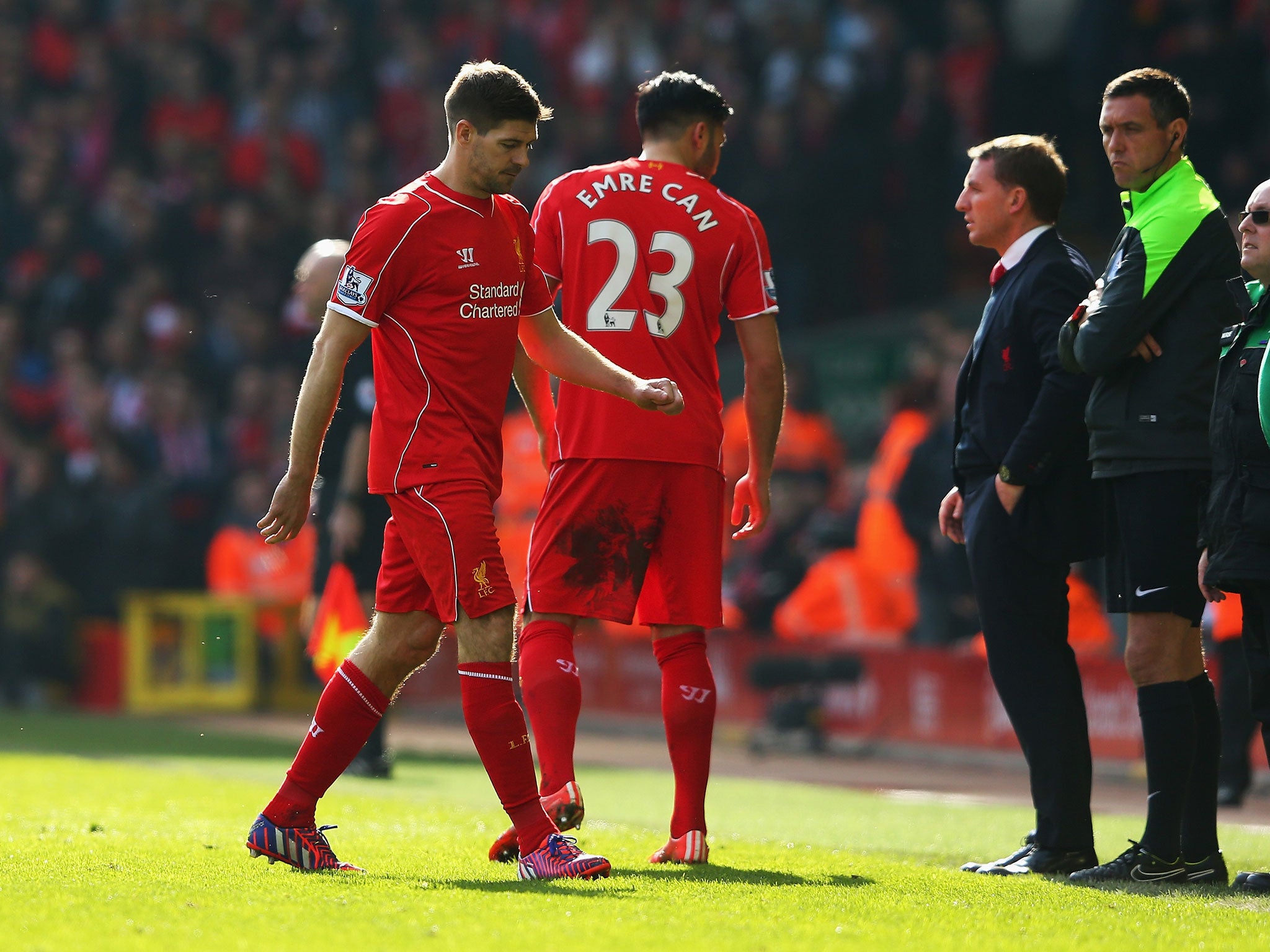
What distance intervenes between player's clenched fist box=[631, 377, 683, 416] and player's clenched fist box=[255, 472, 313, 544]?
Answer: 0.92 m

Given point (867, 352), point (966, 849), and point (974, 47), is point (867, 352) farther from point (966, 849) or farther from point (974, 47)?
point (966, 849)

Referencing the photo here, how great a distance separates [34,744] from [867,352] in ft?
21.9

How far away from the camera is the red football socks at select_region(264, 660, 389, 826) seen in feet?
16.7

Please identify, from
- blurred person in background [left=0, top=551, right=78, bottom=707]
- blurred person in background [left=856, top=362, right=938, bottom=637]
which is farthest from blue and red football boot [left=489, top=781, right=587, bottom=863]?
blurred person in background [left=0, top=551, right=78, bottom=707]

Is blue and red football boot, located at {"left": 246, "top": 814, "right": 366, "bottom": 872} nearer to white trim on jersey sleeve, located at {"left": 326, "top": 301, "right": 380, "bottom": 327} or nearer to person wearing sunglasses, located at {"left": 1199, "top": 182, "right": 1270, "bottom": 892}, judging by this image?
white trim on jersey sleeve, located at {"left": 326, "top": 301, "right": 380, "bottom": 327}

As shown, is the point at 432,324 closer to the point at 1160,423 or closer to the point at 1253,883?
the point at 1160,423

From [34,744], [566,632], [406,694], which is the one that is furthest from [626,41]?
[566,632]

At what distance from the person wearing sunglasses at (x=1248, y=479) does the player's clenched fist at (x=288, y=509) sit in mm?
2486

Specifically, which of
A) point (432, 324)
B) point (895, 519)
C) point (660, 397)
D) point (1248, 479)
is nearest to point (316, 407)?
point (432, 324)

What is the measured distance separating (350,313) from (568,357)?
2.27 feet

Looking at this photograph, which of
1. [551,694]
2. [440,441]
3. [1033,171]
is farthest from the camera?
[1033,171]

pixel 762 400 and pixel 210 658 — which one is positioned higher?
pixel 762 400

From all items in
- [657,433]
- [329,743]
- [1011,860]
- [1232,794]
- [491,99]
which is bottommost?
[1232,794]

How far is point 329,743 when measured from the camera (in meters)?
5.14
